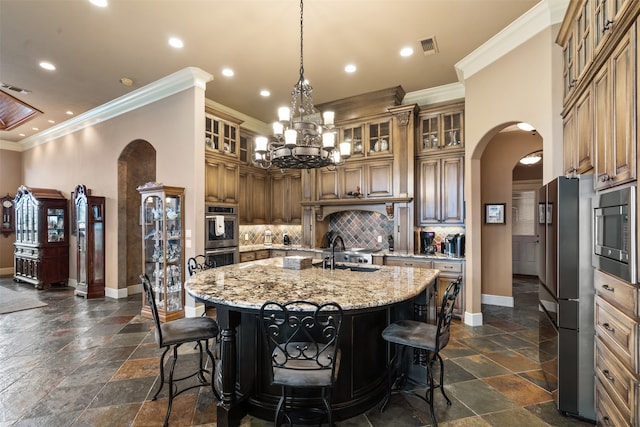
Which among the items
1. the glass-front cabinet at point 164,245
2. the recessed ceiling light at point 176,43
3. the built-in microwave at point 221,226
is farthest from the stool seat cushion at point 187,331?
the recessed ceiling light at point 176,43

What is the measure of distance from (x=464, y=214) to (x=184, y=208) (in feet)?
13.5

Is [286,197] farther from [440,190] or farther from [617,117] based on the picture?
[617,117]

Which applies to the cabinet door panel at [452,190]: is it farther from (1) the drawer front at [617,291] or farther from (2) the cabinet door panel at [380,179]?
(1) the drawer front at [617,291]

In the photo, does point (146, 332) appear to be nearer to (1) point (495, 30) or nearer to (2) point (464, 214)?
(2) point (464, 214)

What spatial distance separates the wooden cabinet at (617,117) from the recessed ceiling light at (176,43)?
13.0 ft

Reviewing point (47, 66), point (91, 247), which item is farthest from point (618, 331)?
point (91, 247)

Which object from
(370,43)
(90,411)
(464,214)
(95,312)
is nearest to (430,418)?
(90,411)

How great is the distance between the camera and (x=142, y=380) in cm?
281

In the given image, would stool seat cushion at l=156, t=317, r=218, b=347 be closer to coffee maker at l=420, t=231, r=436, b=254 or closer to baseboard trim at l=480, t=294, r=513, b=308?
coffee maker at l=420, t=231, r=436, b=254

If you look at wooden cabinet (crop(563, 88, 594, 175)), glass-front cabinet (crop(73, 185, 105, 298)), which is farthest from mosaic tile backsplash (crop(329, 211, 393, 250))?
glass-front cabinet (crop(73, 185, 105, 298))

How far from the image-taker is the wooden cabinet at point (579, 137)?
222 cm

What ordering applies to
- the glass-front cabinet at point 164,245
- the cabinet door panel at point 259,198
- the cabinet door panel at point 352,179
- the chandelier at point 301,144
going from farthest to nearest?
the cabinet door panel at point 259,198 → the cabinet door panel at point 352,179 → the glass-front cabinet at point 164,245 → the chandelier at point 301,144

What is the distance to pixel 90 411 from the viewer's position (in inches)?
93.2

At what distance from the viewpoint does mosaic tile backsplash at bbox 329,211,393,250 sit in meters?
5.48
